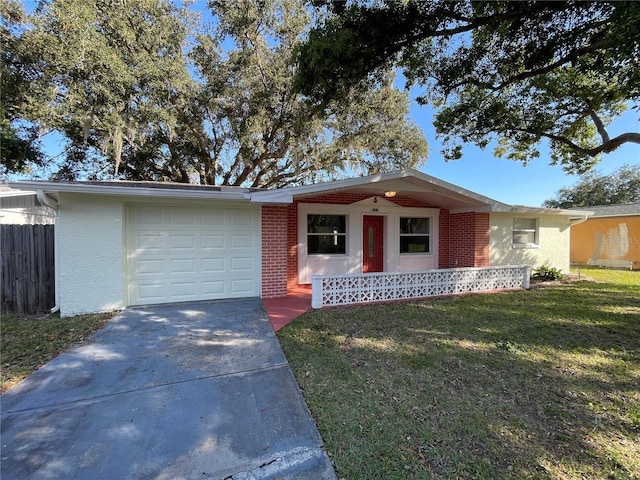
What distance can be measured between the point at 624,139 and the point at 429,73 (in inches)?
204

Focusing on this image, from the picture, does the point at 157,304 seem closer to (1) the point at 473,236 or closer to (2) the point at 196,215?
(2) the point at 196,215

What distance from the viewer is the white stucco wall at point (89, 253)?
18.6ft

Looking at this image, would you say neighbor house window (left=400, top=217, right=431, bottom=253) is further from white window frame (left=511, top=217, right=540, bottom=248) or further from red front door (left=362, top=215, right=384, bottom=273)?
white window frame (left=511, top=217, right=540, bottom=248)

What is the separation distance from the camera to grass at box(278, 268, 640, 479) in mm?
2256

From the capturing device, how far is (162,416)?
108 inches

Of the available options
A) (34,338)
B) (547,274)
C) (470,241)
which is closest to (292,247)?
(34,338)

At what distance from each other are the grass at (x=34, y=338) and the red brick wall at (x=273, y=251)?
3.30 m

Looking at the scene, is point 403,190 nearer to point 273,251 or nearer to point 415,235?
point 415,235

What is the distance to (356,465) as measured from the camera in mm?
2189

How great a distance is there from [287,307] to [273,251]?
1526 mm

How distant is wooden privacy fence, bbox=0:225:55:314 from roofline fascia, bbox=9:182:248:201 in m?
1.23

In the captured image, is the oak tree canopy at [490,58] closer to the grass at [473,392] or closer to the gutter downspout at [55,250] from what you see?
the grass at [473,392]

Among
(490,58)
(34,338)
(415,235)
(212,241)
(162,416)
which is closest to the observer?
(162,416)

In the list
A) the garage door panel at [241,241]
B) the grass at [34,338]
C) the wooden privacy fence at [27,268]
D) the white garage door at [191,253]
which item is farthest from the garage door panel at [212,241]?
the wooden privacy fence at [27,268]
